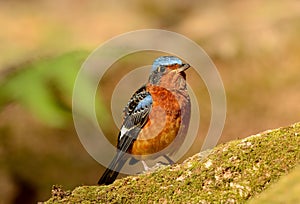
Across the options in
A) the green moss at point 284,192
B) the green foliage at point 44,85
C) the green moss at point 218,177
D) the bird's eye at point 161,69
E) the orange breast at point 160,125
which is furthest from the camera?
the bird's eye at point 161,69

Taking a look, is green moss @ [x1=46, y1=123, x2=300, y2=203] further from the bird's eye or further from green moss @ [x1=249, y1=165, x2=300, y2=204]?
the bird's eye

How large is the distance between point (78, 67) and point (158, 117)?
1.47 feet

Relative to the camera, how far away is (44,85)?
3207 millimetres

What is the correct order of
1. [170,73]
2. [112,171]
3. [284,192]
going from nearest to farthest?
[284,192], [112,171], [170,73]

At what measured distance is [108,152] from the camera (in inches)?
166

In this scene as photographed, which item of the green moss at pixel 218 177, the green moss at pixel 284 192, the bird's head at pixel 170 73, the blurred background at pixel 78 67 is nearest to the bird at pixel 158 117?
the bird's head at pixel 170 73

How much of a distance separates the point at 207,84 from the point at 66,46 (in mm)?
1741

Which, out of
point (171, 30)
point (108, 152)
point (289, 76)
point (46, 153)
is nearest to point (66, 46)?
point (171, 30)

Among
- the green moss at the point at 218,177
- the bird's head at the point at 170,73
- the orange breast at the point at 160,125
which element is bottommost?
the green moss at the point at 218,177

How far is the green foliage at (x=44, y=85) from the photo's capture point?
9.94 ft

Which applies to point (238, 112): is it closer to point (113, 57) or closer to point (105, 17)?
point (113, 57)

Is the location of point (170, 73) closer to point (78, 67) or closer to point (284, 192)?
point (78, 67)

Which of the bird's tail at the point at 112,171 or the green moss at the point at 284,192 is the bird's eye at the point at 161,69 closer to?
the bird's tail at the point at 112,171

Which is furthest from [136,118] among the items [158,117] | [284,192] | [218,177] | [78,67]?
[284,192]
